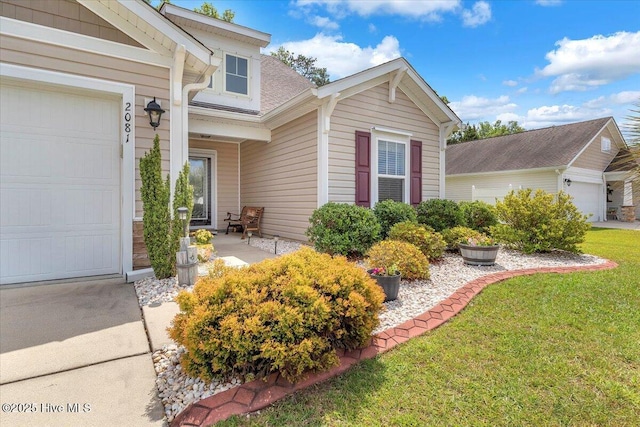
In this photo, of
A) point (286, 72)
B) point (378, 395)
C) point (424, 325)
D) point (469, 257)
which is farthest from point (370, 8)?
point (378, 395)

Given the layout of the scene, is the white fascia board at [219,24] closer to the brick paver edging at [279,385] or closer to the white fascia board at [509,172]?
the brick paver edging at [279,385]

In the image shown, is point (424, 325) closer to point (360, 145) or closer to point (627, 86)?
point (627, 86)

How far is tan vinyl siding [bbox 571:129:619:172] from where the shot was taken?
50.3ft

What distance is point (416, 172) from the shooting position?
27.7 ft

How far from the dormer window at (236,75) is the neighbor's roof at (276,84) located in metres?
0.78

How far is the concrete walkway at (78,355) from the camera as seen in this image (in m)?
1.92

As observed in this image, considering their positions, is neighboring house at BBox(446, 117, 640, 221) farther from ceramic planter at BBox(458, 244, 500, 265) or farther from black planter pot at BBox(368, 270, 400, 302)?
black planter pot at BBox(368, 270, 400, 302)

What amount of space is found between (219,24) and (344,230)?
7002 mm

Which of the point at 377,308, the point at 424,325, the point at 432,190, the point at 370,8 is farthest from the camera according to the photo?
the point at 370,8

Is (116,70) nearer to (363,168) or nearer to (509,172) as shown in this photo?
(363,168)

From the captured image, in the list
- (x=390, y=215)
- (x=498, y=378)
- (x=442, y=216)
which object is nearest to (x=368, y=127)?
(x=390, y=215)

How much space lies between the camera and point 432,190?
897 centimetres

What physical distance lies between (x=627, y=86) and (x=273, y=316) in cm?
310

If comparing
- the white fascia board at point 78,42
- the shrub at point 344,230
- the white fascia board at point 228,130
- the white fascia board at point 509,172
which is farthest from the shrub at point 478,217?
the white fascia board at point 509,172
